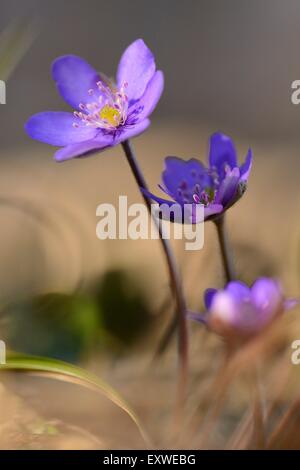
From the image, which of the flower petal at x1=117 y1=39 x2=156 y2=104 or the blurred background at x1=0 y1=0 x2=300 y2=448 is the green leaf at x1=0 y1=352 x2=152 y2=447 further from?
the flower petal at x1=117 y1=39 x2=156 y2=104

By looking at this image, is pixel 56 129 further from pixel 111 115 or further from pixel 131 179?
pixel 131 179

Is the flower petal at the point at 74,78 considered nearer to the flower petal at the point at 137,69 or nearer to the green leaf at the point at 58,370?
the flower petal at the point at 137,69

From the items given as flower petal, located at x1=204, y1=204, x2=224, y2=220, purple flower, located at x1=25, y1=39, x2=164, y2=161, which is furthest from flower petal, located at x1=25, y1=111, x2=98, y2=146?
flower petal, located at x1=204, y1=204, x2=224, y2=220

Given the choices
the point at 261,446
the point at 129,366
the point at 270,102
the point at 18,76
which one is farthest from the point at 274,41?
the point at 261,446

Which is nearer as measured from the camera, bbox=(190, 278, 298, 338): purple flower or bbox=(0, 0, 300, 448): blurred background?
bbox=(190, 278, 298, 338): purple flower

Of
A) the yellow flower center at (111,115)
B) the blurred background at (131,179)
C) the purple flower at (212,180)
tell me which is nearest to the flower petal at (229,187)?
the purple flower at (212,180)

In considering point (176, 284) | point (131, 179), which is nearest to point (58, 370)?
point (176, 284)
